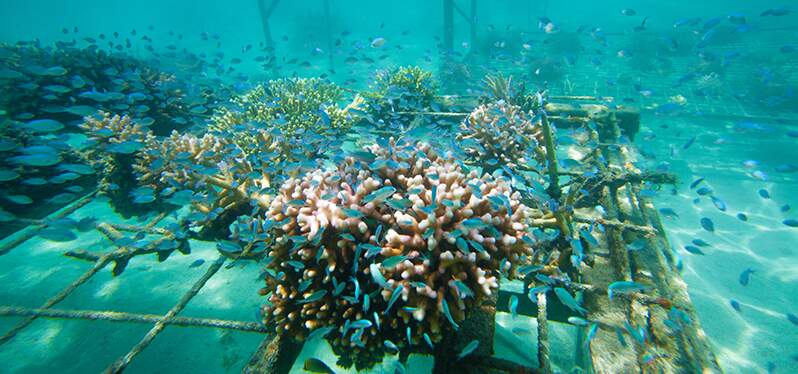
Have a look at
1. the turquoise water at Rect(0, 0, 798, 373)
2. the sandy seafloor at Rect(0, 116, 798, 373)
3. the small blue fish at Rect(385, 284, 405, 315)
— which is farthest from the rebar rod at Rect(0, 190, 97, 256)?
the small blue fish at Rect(385, 284, 405, 315)

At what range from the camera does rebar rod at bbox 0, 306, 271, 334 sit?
3156 millimetres

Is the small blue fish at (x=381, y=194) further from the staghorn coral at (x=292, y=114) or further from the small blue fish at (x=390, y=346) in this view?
the staghorn coral at (x=292, y=114)

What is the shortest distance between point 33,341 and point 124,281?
1.41 m

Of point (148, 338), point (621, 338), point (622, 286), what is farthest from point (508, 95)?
point (148, 338)

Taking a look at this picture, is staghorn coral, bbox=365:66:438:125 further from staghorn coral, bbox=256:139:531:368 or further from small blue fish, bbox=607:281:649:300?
small blue fish, bbox=607:281:649:300

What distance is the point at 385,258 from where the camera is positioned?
9.30 ft

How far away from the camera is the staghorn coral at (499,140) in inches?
219

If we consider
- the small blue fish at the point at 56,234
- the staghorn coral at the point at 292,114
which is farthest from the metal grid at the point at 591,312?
the staghorn coral at the point at 292,114

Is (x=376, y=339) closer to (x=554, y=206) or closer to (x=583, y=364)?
(x=554, y=206)

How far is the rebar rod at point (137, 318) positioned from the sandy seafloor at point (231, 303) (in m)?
1.49

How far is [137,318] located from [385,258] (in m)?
2.72

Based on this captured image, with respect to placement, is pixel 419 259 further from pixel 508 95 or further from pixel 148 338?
pixel 508 95

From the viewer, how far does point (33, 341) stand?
17.8 feet

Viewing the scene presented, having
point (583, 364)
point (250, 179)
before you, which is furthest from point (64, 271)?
point (583, 364)
